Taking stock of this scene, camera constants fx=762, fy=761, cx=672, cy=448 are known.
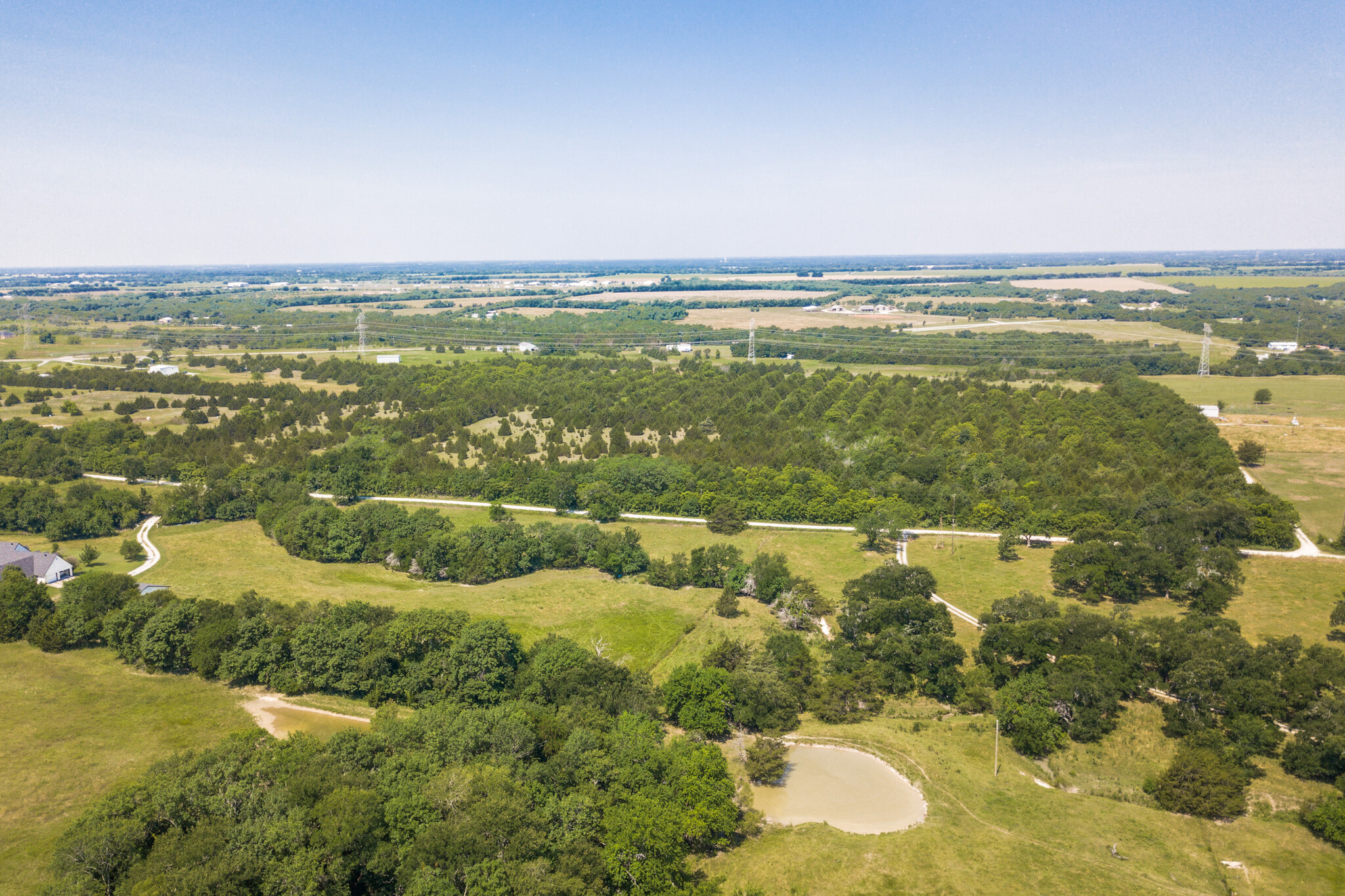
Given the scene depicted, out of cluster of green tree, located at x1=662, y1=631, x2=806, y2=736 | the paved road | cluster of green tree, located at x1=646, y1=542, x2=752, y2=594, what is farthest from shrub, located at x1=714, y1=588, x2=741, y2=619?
the paved road

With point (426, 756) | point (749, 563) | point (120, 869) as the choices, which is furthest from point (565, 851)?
point (749, 563)

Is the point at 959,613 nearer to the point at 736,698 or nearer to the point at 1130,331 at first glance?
the point at 736,698

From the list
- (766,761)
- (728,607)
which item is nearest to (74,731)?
(766,761)

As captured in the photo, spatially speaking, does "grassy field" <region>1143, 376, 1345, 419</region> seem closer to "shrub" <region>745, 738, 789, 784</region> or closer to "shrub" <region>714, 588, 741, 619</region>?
"shrub" <region>714, 588, 741, 619</region>

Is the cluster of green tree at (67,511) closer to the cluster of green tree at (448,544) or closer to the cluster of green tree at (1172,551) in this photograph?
the cluster of green tree at (448,544)

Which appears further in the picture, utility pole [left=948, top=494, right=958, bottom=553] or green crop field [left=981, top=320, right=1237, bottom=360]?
green crop field [left=981, top=320, right=1237, bottom=360]

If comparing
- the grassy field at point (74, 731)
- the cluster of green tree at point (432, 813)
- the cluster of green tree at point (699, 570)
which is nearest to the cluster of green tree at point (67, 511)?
the grassy field at point (74, 731)

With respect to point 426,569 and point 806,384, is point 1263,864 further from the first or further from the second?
point 806,384
